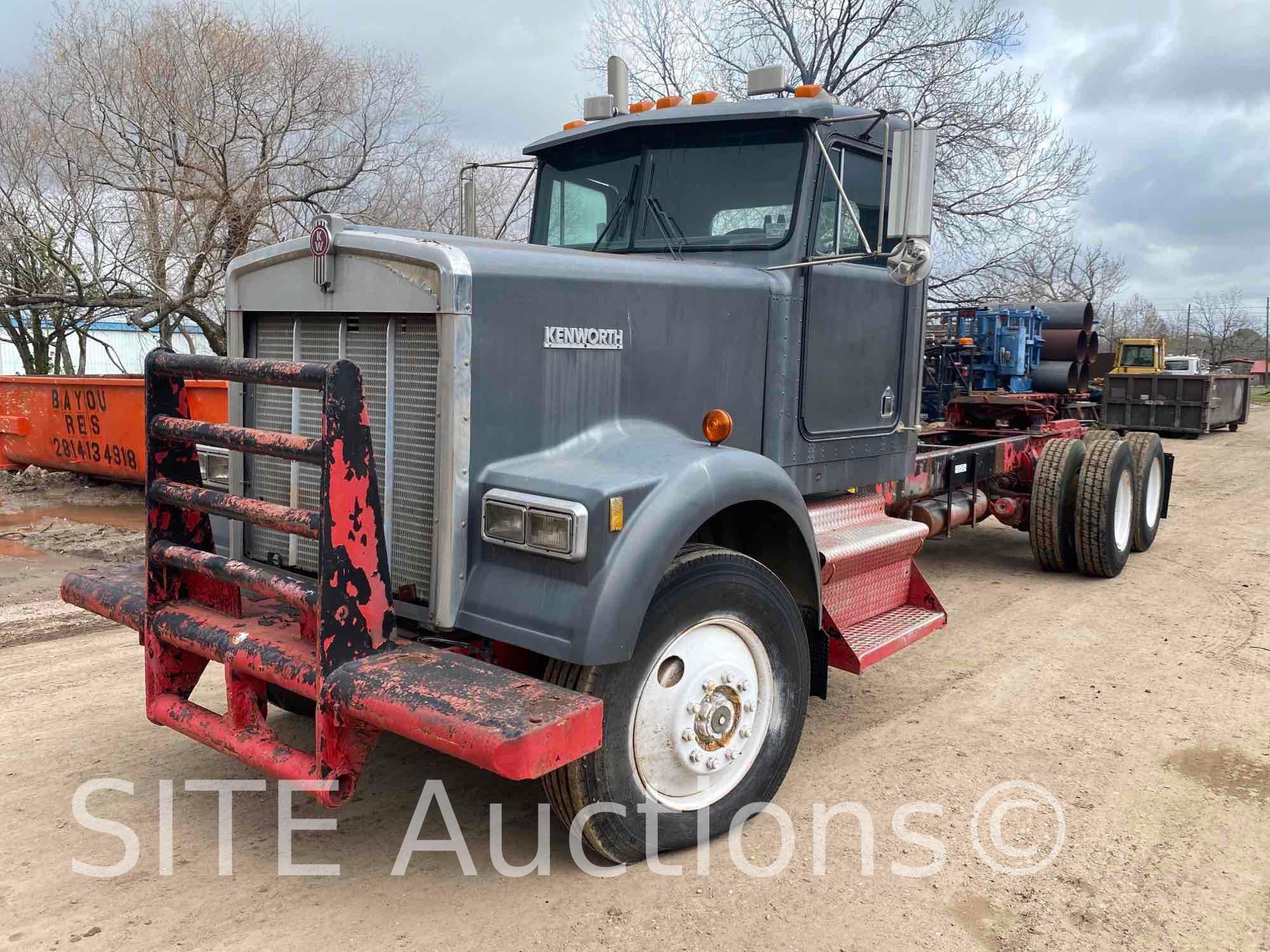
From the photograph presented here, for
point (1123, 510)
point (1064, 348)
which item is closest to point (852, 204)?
point (1123, 510)

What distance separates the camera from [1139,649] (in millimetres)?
5816

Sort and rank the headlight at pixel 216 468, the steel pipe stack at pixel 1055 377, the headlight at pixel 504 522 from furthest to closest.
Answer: the steel pipe stack at pixel 1055 377 < the headlight at pixel 216 468 < the headlight at pixel 504 522

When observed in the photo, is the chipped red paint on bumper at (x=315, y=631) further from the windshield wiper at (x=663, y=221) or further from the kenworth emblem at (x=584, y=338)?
the windshield wiper at (x=663, y=221)

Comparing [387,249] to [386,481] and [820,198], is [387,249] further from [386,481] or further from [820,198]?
[820,198]

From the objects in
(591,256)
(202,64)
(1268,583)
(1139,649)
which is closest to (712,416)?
(591,256)

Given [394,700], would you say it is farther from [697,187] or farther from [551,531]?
[697,187]

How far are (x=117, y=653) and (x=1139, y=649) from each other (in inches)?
225

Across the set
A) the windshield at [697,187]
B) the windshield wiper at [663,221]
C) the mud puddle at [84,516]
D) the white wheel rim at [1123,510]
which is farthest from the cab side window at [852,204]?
the mud puddle at [84,516]

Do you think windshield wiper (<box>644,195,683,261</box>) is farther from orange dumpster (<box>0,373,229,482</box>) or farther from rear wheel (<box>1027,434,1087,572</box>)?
orange dumpster (<box>0,373,229,482</box>)

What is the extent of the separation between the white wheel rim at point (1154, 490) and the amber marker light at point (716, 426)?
616 centimetres

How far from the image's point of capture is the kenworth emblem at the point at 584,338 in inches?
132

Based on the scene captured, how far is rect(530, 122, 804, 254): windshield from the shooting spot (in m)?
4.31

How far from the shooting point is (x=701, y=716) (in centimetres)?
335

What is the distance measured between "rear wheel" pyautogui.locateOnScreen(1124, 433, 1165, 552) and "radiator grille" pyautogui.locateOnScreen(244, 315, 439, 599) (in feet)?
21.3
